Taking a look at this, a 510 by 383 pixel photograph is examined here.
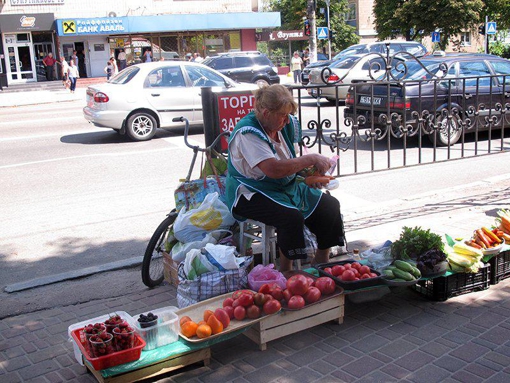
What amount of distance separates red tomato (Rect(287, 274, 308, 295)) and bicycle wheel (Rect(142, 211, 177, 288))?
141 cm

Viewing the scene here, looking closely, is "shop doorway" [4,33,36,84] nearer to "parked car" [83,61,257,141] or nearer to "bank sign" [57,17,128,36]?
"bank sign" [57,17,128,36]

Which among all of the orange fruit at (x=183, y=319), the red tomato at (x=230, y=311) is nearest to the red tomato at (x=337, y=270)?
the red tomato at (x=230, y=311)

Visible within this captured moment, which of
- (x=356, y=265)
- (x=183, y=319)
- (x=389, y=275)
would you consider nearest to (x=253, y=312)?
(x=183, y=319)

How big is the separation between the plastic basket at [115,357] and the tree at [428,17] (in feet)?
123

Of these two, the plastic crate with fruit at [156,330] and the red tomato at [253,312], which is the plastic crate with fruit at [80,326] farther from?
the red tomato at [253,312]

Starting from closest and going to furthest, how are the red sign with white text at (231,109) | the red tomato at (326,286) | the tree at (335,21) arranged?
the red tomato at (326,286), the red sign with white text at (231,109), the tree at (335,21)

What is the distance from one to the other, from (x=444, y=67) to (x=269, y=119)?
11.5ft

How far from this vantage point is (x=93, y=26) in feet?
116

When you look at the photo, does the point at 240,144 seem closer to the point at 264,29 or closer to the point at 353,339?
the point at 353,339

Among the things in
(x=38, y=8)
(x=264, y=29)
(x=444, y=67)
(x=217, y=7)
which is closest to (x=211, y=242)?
(x=444, y=67)

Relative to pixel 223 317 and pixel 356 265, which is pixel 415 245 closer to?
pixel 356 265

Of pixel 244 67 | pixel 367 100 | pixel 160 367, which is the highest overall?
pixel 244 67

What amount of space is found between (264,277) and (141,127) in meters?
9.40

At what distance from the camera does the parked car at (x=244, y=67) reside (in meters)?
23.4
